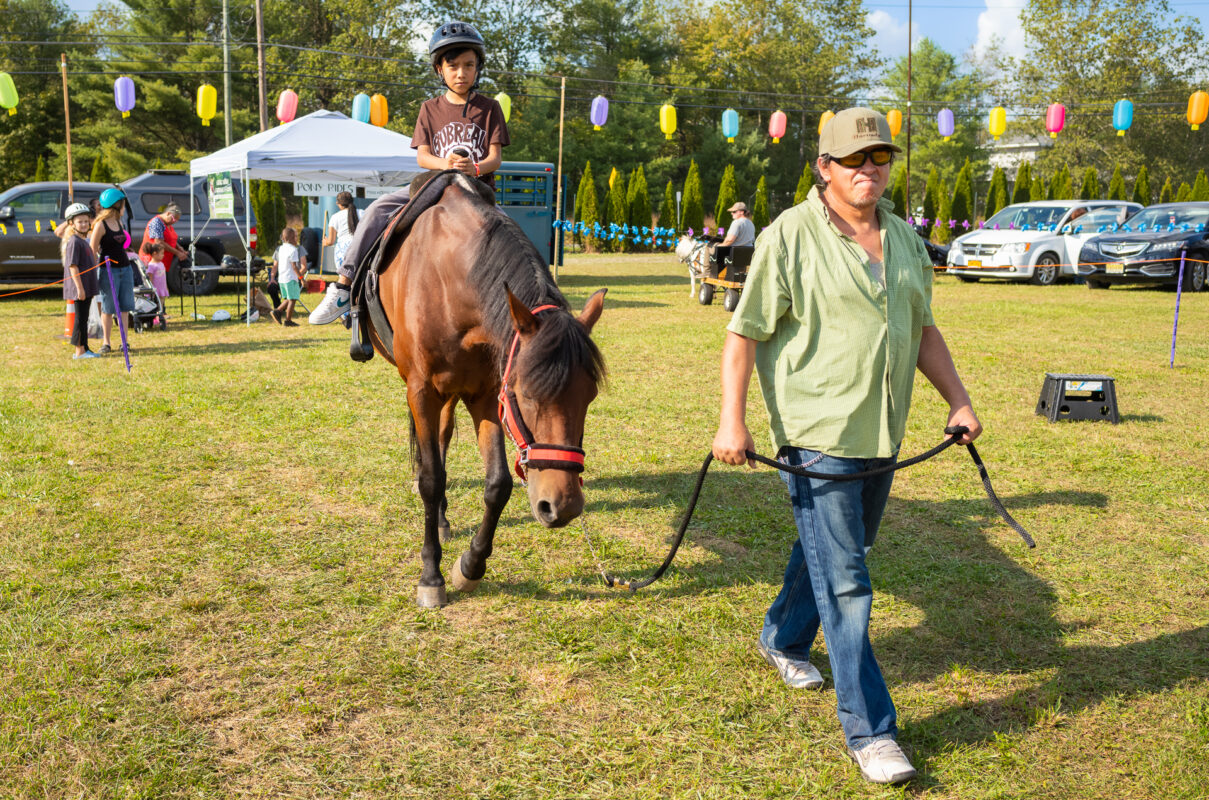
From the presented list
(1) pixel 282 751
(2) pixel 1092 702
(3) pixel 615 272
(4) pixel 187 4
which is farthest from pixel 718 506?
(4) pixel 187 4

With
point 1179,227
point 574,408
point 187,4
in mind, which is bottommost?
point 574,408

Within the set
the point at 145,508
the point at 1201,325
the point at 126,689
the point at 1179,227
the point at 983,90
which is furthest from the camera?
the point at 983,90

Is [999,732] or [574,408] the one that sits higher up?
[574,408]

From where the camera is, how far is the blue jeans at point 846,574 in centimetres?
278

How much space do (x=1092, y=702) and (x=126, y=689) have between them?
3446mm

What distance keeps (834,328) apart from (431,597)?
2.23 meters

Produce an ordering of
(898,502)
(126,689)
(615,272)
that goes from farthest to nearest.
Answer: (615,272)
(898,502)
(126,689)

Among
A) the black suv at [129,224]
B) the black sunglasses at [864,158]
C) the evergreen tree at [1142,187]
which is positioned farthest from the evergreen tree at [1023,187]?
the black sunglasses at [864,158]

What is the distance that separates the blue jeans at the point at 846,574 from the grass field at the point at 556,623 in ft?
0.69

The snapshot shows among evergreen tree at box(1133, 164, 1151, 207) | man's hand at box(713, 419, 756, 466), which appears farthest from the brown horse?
evergreen tree at box(1133, 164, 1151, 207)

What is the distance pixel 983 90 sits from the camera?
58406 mm

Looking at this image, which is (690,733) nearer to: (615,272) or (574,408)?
(574,408)

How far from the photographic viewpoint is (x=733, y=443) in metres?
2.83

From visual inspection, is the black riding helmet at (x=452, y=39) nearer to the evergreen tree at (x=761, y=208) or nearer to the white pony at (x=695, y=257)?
the white pony at (x=695, y=257)
